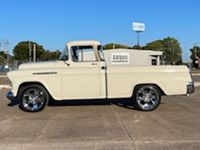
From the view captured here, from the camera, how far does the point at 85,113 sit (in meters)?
5.71

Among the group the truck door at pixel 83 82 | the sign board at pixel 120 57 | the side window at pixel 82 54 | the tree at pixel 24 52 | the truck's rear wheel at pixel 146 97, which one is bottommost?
the truck's rear wheel at pixel 146 97

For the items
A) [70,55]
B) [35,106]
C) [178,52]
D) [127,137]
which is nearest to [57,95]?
[35,106]

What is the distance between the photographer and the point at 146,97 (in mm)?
5844

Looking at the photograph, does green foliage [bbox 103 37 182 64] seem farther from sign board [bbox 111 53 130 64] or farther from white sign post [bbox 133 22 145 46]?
sign board [bbox 111 53 130 64]

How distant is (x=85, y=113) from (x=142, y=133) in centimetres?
215

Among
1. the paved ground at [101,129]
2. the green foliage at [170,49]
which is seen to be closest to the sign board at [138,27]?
the green foliage at [170,49]

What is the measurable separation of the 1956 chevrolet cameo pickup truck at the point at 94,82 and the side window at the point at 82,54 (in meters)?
0.08

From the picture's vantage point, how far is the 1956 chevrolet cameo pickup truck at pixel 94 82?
5.68 m

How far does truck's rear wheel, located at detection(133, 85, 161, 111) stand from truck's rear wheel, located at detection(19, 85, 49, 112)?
106 inches

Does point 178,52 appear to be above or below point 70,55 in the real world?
above

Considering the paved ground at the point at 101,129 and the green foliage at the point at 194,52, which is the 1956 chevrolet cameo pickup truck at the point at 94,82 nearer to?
the paved ground at the point at 101,129

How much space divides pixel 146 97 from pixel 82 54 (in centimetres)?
239

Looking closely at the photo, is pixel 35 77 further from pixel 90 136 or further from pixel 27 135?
pixel 90 136

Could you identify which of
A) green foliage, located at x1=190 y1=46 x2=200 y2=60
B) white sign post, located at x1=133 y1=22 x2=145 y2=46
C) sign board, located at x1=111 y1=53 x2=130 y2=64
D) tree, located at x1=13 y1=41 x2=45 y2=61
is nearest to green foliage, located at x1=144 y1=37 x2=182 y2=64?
green foliage, located at x1=190 y1=46 x2=200 y2=60
